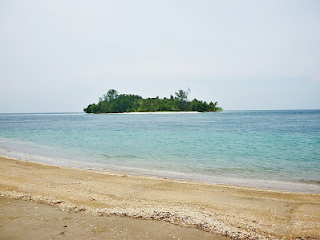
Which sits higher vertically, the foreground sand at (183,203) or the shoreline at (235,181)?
the foreground sand at (183,203)

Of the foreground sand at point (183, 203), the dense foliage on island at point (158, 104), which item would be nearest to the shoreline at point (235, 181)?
the foreground sand at point (183, 203)

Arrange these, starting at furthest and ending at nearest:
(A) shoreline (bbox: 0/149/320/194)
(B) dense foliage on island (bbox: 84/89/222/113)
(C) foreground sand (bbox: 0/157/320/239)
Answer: (B) dense foliage on island (bbox: 84/89/222/113) < (A) shoreline (bbox: 0/149/320/194) < (C) foreground sand (bbox: 0/157/320/239)

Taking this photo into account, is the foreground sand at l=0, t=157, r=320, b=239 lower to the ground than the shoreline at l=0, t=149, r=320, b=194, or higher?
higher

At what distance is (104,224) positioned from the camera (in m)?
5.81

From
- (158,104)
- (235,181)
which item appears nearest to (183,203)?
(235,181)

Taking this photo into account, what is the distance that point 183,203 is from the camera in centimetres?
771

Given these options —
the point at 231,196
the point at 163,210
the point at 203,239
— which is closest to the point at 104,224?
the point at 163,210

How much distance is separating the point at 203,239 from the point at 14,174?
9.70 m

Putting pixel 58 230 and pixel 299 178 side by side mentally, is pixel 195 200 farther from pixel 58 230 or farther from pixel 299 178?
pixel 299 178

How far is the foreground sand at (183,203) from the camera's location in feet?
19.5

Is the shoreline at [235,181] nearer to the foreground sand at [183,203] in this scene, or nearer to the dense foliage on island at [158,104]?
the foreground sand at [183,203]

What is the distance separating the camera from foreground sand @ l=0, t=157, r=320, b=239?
5938mm

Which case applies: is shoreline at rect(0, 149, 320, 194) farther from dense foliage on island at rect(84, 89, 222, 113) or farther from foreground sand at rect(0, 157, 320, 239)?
dense foliage on island at rect(84, 89, 222, 113)

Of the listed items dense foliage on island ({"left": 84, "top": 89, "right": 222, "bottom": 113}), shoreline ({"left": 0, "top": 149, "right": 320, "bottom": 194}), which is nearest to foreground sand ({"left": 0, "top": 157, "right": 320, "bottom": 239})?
shoreline ({"left": 0, "top": 149, "right": 320, "bottom": 194})
